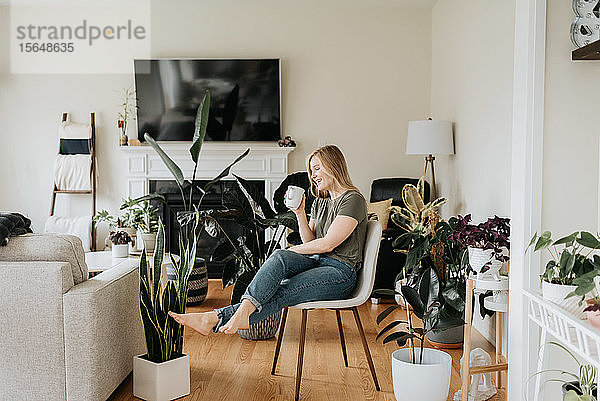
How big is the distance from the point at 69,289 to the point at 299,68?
164 inches

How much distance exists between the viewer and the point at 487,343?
163 inches

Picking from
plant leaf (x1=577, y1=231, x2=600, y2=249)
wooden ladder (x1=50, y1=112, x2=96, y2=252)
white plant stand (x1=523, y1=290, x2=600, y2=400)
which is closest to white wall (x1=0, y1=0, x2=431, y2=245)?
wooden ladder (x1=50, y1=112, x2=96, y2=252)

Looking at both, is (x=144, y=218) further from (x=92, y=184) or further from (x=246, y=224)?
(x=246, y=224)

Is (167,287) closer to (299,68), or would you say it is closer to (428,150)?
(428,150)

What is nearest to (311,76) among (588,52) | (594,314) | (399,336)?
(399,336)

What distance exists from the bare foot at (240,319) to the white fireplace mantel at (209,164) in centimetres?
340

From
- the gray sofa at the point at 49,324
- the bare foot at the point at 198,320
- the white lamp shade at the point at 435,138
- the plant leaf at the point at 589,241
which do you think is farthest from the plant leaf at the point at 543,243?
the white lamp shade at the point at 435,138

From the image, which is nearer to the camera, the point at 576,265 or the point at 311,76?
the point at 576,265

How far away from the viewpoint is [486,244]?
3086mm

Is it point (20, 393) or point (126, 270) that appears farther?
point (126, 270)

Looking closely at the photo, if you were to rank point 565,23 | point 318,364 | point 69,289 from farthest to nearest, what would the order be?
point 318,364
point 69,289
point 565,23

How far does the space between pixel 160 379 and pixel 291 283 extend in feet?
2.42

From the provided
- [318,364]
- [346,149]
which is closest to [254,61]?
[346,149]

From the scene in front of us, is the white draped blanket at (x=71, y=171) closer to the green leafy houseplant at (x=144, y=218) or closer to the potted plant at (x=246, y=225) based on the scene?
the green leafy houseplant at (x=144, y=218)
